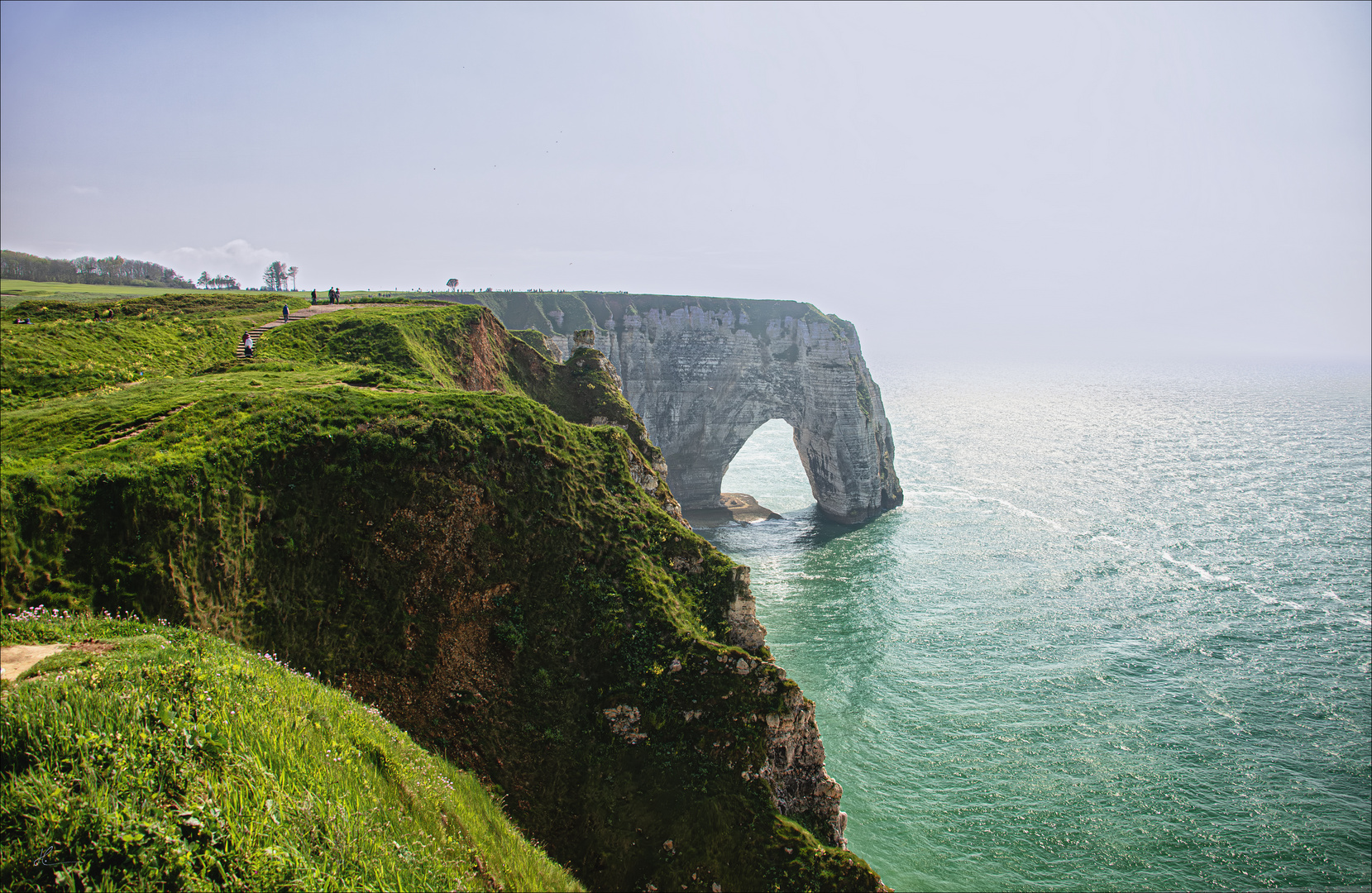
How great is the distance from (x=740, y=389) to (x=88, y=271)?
3674 inches

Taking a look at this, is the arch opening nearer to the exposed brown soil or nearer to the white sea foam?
the exposed brown soil

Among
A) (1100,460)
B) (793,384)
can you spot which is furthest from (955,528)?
(1100,460)

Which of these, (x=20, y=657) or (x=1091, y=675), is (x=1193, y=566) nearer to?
(x=1091, y=675)

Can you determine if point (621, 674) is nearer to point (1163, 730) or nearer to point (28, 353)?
point (28, 353)

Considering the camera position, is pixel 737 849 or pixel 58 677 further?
pixel 737 849

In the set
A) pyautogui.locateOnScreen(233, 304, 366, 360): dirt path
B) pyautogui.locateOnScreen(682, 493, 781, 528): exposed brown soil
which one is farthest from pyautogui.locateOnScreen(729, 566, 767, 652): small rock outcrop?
pyautogui.locateOnScreen(682, 493, 781, 528): exposed brown soil

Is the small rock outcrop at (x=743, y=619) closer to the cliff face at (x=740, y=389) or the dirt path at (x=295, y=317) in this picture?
the dirt path at (x=295, y=317)

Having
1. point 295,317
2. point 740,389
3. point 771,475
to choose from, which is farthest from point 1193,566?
point 295,317

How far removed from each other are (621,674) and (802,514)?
61555mm

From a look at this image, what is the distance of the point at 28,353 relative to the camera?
27016 millimetres

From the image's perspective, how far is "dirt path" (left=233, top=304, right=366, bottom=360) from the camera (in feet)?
106

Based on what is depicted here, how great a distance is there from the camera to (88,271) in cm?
9138

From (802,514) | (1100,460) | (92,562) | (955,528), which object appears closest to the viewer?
(92,562)

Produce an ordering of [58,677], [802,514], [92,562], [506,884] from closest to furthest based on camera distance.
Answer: [58,677]
[506,884]
[92,562]
[802,514]
